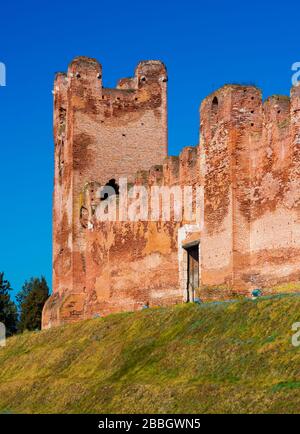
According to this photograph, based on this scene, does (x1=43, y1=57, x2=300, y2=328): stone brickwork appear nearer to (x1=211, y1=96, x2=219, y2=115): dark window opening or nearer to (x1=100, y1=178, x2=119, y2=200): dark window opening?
(x1=211, y1=96, x2=219, y2=115): dark window opening

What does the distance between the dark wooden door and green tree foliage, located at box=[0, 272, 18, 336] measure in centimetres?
1822

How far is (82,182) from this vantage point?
3525cm

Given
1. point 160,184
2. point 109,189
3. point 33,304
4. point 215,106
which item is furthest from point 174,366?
point 33,304

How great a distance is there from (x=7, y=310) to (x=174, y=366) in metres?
27.6

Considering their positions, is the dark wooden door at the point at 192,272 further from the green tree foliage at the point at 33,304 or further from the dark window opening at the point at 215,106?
the green tree foliage at the point at 33,304

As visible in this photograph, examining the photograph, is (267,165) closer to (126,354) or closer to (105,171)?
(126,354)

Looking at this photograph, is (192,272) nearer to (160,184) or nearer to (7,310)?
(160,184)

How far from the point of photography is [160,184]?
96.9 ft

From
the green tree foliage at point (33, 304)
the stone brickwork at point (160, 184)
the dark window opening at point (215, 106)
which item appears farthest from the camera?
the green tree foliage at point (33, 304)

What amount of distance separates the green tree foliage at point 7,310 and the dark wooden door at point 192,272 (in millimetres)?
18222

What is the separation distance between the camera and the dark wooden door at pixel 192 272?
27.3 meters

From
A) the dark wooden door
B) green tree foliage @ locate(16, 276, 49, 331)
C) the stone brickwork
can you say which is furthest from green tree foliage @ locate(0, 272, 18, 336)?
the dark wooden door

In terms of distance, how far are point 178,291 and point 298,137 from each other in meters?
7.13

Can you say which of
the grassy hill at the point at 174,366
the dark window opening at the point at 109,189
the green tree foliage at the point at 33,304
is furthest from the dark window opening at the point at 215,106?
the green tree foliage at the point at 33,304
